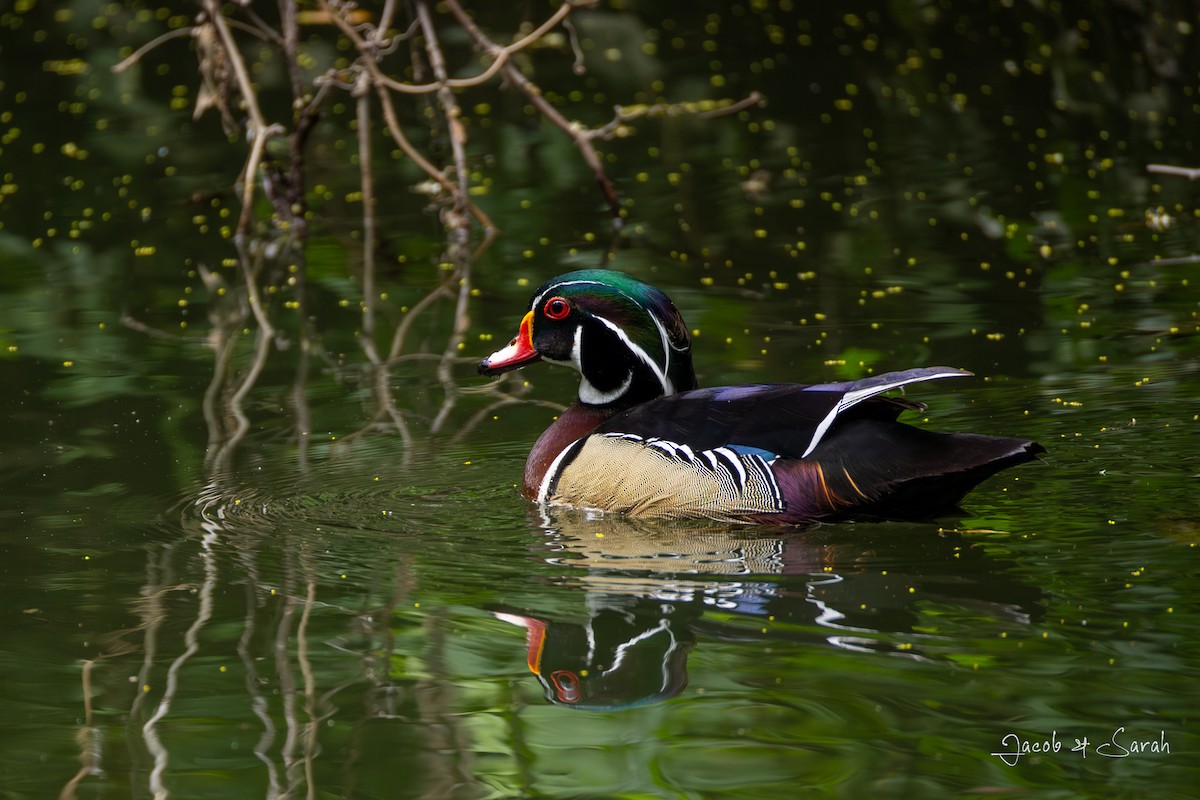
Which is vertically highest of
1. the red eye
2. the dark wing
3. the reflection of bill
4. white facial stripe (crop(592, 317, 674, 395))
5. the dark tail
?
the red eye

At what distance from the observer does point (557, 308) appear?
7.72 meters

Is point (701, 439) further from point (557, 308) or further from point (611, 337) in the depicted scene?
point (557, 308)

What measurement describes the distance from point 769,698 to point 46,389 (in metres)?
5.54

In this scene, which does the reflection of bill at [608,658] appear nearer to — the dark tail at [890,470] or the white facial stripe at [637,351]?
the dark tail at [890,470]

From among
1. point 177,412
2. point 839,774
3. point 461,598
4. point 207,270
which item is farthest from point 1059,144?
point 839,774

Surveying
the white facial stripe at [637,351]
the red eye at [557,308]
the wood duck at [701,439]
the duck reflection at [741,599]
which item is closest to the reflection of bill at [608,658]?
the duck reflection at [741,599]

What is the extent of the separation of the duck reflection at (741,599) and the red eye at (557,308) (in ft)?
3.65

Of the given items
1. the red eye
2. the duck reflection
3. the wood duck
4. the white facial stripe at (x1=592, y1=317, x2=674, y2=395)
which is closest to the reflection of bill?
the duck reflection

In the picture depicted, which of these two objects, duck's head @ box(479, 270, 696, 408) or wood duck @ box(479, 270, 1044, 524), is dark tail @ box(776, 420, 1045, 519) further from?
duck's head @ box(479, 270, 696, 408)

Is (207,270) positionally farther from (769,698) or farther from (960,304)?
(769,698)

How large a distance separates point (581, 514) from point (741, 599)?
4.41 ft

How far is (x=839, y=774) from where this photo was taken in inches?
187

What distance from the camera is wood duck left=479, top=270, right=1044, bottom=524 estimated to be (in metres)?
6.65

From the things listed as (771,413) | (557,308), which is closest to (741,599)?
(771,413)
